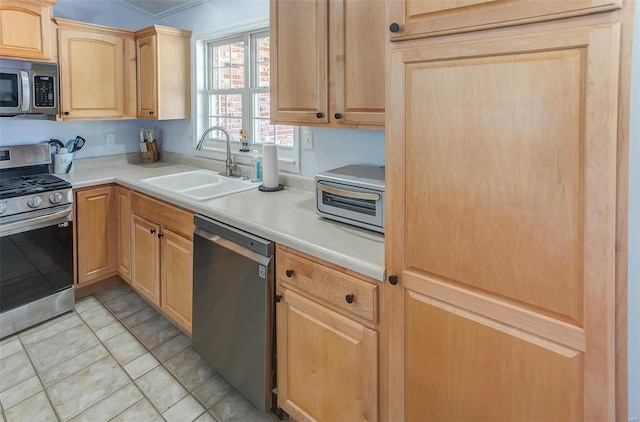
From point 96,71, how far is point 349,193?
2.49m

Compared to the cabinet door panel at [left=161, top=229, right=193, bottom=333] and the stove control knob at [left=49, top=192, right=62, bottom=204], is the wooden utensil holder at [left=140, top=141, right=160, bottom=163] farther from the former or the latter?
the cabinet door panel at [left=161, top=229, right=193, bottom=333]

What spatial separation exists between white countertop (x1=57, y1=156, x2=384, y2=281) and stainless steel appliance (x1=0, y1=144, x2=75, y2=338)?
230 millimetres

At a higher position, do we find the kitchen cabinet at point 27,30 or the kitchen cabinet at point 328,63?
the kitchen cabinet at point 27,30

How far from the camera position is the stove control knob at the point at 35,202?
2406 millimetres

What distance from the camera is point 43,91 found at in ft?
8.80

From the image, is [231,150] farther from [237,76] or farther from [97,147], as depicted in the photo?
[97,147]

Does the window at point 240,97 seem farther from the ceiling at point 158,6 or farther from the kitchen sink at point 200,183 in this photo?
the ceiling at point 158,6

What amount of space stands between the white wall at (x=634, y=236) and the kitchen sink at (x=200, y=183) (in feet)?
6.24

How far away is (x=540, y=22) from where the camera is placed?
0.90 metres

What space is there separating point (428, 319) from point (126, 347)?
197cm

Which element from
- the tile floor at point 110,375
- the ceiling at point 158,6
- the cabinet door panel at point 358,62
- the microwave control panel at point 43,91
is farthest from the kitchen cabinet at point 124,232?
the cabinet door panel at point 358,62

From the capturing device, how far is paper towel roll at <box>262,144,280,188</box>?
2371 millimetres

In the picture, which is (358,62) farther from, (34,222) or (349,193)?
(34,222)

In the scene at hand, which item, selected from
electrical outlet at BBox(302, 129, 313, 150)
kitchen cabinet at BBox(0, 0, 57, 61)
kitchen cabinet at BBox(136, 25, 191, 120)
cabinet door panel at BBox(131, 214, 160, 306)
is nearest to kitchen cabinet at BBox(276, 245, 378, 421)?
electrical outlet at BBox(302, 129, 313, 150)
